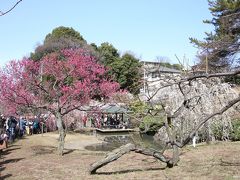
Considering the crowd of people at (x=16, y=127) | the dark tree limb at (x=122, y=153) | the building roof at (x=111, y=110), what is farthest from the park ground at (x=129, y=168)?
the building roof at (x=111, y=110)

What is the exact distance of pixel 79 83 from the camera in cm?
1501

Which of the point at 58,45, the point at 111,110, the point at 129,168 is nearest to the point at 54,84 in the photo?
the point at 129,168

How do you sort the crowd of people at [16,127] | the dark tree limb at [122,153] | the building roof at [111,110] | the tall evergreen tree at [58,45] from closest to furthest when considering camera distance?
the dark tree limb at [122,153]
the crowd of people at [16,127]
the building roof at [111,110]
the tall evergreen tree at [58,45]

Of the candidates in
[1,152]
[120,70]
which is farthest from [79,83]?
[120,70]

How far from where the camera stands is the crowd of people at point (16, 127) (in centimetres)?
1648

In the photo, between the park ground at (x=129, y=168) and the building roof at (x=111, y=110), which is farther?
the building roof at (x=111, y=110)

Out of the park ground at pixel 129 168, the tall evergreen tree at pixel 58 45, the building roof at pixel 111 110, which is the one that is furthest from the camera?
the tall evergreen tree at pixel 58 45

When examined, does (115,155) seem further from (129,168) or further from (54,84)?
(54,84)

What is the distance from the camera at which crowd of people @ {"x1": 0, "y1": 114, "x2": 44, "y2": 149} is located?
54.1ft

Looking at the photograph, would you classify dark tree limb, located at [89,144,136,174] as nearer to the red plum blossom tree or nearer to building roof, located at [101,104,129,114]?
the red plum blossom tree

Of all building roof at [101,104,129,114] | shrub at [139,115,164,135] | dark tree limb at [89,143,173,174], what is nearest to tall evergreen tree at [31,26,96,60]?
building roof at [101,104,129,114]

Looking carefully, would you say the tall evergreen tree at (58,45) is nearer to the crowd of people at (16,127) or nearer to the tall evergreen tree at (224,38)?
the crowd of people at (16,127)

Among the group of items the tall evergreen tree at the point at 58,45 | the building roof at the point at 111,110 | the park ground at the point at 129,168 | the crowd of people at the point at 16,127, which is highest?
the tall evergreen tree at the point at 58,45

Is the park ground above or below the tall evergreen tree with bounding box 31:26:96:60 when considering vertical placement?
below
